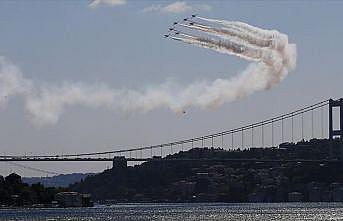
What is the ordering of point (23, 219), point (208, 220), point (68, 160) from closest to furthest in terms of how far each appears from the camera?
point (208, 220) → point (23, 219) → point (68, 160)

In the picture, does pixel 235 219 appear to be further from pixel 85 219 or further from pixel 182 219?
pixel 85 219

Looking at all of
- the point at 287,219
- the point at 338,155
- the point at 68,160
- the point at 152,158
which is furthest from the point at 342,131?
the point at 287,219

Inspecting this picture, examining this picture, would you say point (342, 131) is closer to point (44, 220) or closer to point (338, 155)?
point (338, 155)

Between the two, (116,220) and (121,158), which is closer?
(116,220)

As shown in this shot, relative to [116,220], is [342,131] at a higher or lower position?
higher

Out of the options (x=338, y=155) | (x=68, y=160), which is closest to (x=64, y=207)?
(x=68, y=160)

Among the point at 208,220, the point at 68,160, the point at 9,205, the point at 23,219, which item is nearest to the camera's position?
the point at 208,220

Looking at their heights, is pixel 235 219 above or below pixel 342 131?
below

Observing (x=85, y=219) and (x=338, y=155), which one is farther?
(x=338, y=155)

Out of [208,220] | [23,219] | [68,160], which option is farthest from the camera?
[68,160]
